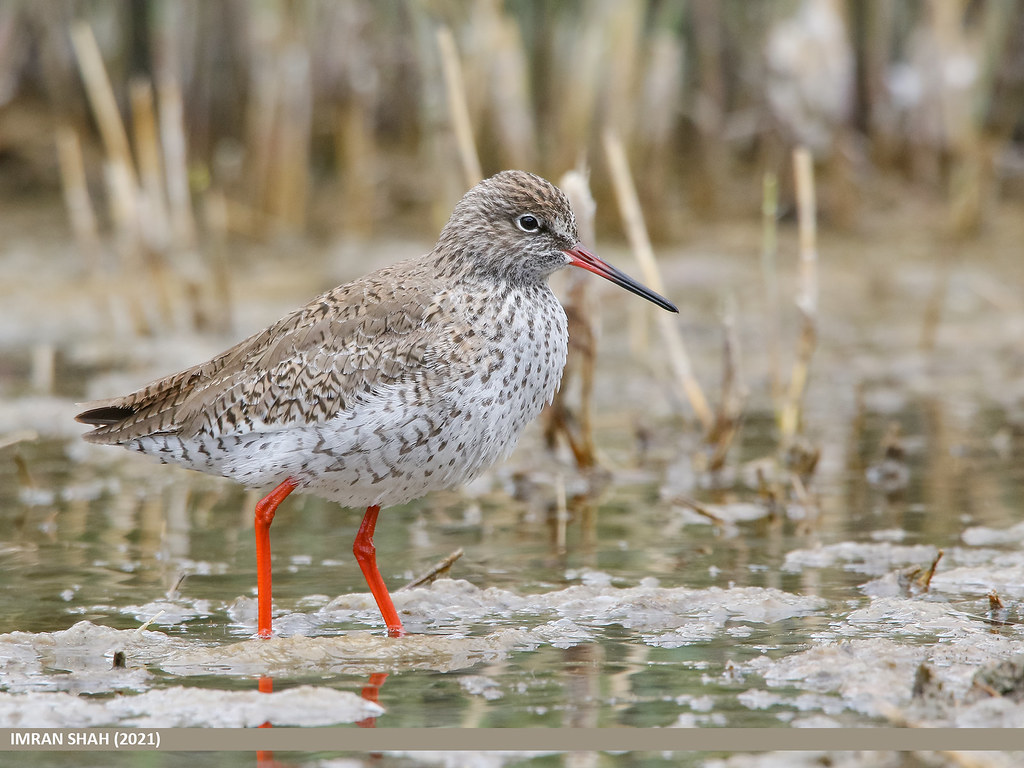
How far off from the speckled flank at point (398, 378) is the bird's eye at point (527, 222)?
0.02 m

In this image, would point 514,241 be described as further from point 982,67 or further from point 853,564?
point 982,67

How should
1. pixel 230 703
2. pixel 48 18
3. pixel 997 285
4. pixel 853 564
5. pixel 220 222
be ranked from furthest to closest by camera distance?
1. pixel 48 18
2. pixel 997 285
3. pixel 220 222
4. pixel 853 564
5. pixel 230 703

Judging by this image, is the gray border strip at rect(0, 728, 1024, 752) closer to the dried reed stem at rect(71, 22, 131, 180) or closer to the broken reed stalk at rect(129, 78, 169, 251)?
the broken reed stalk at rect(129, 78, 169, 251)

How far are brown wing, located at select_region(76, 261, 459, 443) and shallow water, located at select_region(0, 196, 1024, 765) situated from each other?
2.24 feet

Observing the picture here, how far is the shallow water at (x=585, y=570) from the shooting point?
4.14 metres

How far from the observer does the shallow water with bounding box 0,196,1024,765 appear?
4.14 m

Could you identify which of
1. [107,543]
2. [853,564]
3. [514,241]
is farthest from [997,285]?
[107,543]

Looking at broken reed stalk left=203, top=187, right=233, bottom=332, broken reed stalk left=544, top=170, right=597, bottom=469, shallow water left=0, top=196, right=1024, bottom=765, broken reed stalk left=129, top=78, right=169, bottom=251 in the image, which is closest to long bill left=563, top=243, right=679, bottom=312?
broken reed stalk left=544, top=170, right=597, bottom=469

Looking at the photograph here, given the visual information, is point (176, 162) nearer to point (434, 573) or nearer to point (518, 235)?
point (518, 235)

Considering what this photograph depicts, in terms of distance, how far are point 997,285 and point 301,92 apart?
551cm

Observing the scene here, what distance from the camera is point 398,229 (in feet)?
39.1

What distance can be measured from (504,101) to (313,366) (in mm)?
5677

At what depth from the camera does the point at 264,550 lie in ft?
16.9

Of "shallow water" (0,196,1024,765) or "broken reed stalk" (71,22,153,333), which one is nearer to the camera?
"shallow water" (0,196,1024,765)
